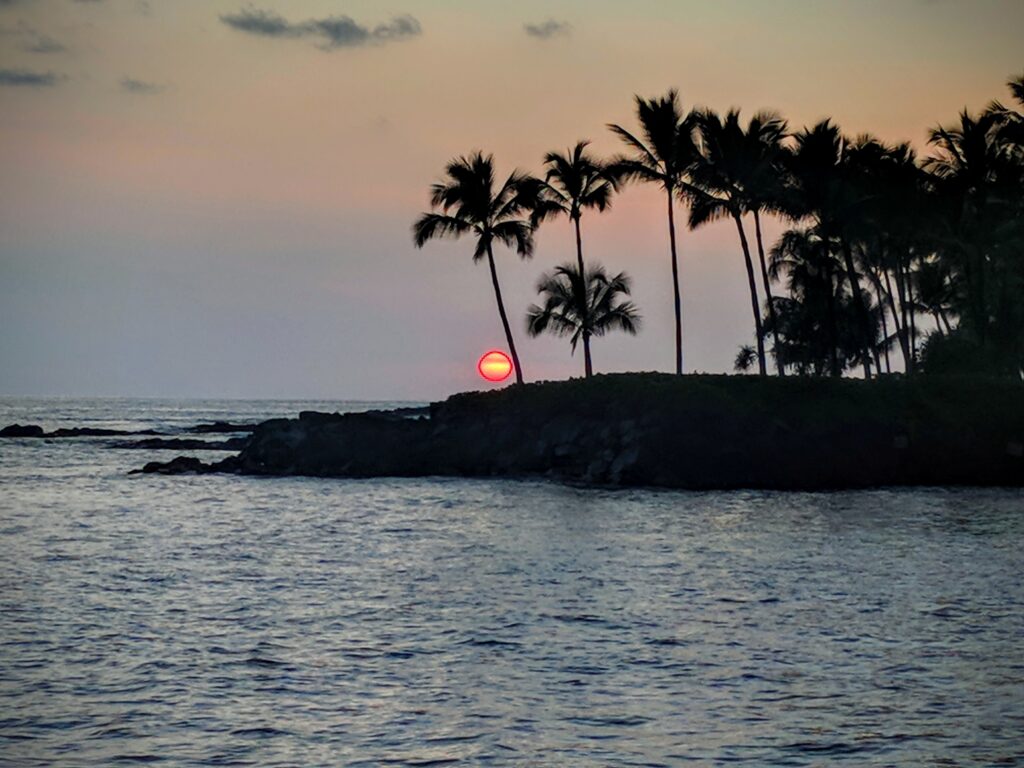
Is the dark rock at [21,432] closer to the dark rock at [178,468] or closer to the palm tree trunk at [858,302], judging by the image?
the dark rock at [178,468]

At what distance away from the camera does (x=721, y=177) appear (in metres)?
59.1

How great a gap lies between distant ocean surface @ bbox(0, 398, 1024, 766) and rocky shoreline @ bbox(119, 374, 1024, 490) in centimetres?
1317

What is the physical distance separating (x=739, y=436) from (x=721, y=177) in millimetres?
16929

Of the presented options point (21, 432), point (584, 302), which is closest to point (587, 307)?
point (584, 302)

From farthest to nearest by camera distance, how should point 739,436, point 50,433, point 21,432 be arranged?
point 50,433 → point 21,432 → point 739,436

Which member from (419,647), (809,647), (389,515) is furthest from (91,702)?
(389,515)

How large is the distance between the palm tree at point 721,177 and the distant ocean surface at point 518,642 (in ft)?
90.4

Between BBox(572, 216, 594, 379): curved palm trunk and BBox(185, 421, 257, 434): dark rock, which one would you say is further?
BBox(185, 421, 257, 434): dark rock

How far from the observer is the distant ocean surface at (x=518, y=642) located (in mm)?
11047

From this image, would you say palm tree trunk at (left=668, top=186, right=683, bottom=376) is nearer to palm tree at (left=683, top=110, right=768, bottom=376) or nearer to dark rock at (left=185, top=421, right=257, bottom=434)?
palm tree at (left=683, top=110, right=768, bottom=376)

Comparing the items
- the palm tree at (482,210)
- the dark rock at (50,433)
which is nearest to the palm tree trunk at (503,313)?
the palm tree at (482,210)

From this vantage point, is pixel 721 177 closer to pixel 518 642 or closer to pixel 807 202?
pixel 807 202

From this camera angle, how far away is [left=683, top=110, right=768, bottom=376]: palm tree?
58.3 metres

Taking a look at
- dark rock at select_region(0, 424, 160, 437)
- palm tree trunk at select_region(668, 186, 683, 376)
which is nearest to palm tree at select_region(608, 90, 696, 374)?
palm tree trunk at select_region(668, 186, 683, 376)
